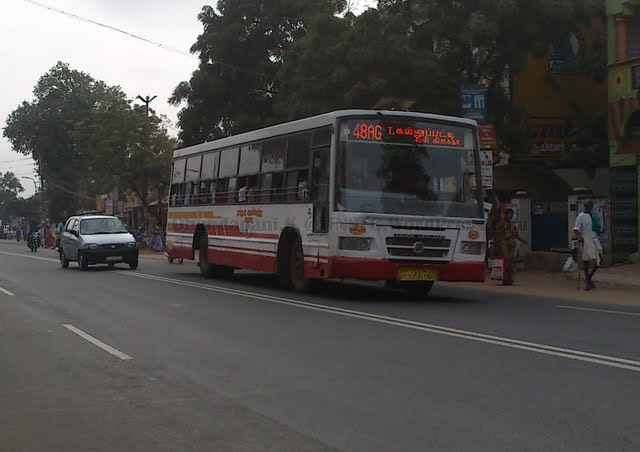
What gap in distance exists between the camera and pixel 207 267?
20.8 meters

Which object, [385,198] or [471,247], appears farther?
[471,247]

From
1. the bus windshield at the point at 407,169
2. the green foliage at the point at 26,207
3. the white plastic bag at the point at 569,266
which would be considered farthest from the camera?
the green foliage at the point at 26,207

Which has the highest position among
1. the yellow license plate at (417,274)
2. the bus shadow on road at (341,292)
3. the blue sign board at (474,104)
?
the blue sign board at (474,104)

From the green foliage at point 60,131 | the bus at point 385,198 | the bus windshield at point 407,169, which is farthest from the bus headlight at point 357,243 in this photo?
the green foliage at point 60,131

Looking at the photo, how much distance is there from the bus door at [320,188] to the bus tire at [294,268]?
1.03 m

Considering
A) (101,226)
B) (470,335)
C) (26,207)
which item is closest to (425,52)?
(101,226)

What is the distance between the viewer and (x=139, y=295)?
1577 centimetres

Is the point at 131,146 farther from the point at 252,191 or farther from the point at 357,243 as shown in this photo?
the point at 357,243

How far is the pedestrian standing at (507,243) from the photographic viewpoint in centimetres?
1895

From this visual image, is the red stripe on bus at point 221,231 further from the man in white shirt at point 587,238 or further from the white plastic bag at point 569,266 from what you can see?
the white plastic bag at point 569,266

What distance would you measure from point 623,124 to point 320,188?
1370cm

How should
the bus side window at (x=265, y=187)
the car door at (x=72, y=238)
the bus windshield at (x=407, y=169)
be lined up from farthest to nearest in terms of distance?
the car door at (x=72, y=238)
the bus side window at (x=265, y=187)
the bus windshield at (x=407, y=169)

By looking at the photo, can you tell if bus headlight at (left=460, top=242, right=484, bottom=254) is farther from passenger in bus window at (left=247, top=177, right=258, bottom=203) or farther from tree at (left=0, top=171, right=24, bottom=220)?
tree at (left=0, top=171, right=24, bottom=220)

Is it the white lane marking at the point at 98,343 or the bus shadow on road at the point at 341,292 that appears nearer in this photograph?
the white lane marking at the point at 98,343
